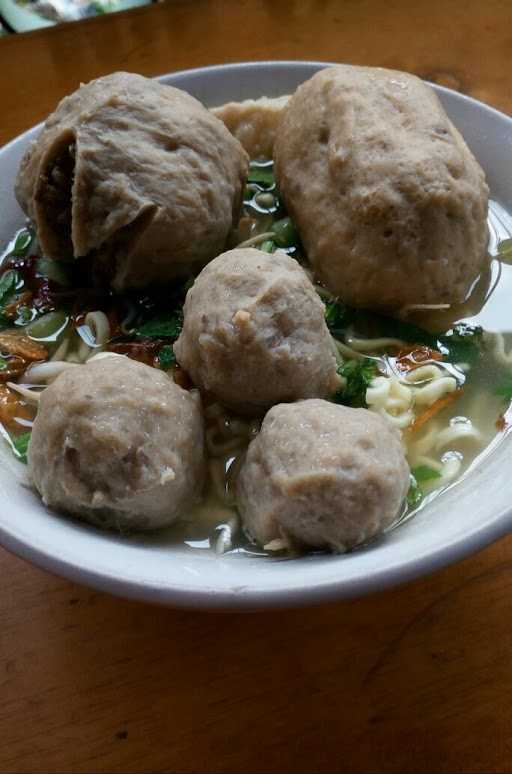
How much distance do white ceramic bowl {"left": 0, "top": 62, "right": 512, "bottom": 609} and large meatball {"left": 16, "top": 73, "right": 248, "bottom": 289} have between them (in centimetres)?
59

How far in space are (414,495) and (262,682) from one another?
51 cm

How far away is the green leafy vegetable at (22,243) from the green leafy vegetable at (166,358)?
0.62m

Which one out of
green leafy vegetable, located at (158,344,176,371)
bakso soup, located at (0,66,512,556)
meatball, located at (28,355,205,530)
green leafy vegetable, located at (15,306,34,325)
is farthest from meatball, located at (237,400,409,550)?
green leafy vegetable, located at (15,306,34,325)

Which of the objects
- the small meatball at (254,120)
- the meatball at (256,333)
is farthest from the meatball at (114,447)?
the small meatball at (254,120)

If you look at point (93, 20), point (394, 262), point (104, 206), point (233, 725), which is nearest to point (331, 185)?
point (394, 262)

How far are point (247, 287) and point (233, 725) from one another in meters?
0.88

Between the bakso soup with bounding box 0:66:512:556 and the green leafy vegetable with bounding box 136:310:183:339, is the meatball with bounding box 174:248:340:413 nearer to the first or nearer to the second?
the bakso soup with bounding box 0:66:512:556

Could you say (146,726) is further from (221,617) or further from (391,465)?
(391,465)

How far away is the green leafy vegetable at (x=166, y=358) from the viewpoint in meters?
1.93

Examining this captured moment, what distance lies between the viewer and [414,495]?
174 centimetres

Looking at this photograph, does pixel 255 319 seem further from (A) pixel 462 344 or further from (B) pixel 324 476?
(A) pixel 462 344

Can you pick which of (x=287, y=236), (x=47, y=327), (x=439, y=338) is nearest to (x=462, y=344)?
(x=439, y=338)

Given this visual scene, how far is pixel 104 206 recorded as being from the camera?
6.10 ft

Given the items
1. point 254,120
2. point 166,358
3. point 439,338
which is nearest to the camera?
point 166,358
